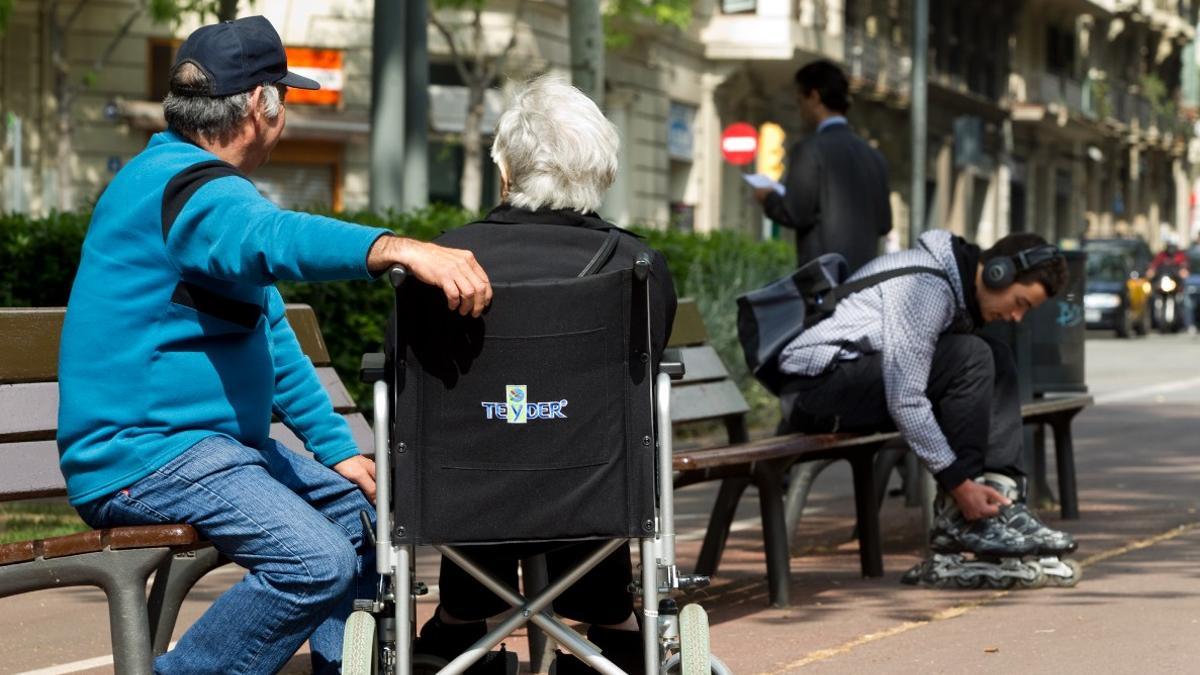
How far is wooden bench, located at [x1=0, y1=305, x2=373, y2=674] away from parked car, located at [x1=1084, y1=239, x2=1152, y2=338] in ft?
108

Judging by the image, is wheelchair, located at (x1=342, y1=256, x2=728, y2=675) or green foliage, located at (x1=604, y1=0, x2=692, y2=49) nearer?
wheelchair, located at (x1=342, y1=256, x2=728, y2=675)

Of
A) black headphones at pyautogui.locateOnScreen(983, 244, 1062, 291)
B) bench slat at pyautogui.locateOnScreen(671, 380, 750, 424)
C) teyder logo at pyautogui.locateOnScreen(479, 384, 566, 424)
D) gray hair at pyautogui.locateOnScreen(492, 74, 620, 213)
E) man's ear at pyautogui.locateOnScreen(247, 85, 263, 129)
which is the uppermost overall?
man's ear at pyautogui.locateOnScreen(247, 85, 263, 129)

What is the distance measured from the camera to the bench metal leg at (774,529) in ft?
22.9

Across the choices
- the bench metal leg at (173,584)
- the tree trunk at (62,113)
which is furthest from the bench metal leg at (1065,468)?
the tree trunk at (62,113)

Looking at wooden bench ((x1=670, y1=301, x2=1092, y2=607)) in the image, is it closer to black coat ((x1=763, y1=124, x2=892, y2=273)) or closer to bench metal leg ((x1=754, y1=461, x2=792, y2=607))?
bench metal leg ((x1=754, y1=461, x2=792, y2=607))

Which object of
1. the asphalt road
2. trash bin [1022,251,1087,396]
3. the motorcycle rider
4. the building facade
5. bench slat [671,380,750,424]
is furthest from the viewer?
the motorcycle rider

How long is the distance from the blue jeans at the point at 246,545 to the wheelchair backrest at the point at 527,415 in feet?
0.72

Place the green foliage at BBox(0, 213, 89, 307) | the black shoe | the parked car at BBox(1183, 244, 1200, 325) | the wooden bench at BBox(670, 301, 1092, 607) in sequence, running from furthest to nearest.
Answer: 1. the parked car at BBox(1183, 244, 1200, 325)
2. the green foliage at BBox(0, 213, 89, 307)
3. the wooden bench at BBox(670, 301, 1092, 607)
4. the black shoe

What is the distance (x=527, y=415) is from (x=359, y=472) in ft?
2.82

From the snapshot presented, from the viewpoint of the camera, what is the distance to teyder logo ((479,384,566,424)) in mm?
4285

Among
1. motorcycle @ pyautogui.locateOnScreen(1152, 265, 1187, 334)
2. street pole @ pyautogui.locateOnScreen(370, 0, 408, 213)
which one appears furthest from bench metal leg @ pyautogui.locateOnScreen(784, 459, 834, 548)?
motorcycle @ pyautogui.locateOnScreen(1152, 265, 1187, 334)

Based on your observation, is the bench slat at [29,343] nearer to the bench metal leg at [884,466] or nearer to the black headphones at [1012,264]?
the black headphones at [1012,264]

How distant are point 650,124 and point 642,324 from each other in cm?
2948

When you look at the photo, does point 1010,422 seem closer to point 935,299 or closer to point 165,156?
point 935,299
